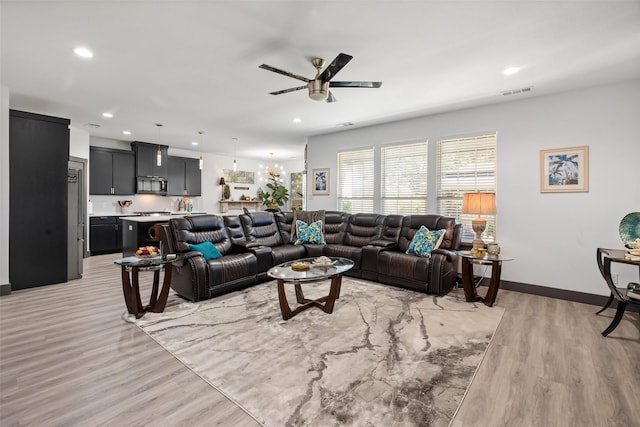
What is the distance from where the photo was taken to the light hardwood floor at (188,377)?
1784mm

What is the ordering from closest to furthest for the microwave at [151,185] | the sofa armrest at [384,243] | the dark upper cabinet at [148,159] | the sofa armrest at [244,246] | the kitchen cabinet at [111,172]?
1. the sofa armrest at [244,246]
2. the sofa armrest at [384,243]
3. the kitchen cabinet at [111,172]
4. the dark upper cabinet at [148,159]
5. the microwave at [151,185]

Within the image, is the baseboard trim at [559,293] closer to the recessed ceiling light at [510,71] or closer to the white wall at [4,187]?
A: the recessed ceiling light at [510,71]

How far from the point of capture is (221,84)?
3846 millimetres

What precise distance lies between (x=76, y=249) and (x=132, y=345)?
3219 millimetres

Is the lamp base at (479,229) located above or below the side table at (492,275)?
above

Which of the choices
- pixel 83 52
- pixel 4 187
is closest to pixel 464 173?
pixel 83 52

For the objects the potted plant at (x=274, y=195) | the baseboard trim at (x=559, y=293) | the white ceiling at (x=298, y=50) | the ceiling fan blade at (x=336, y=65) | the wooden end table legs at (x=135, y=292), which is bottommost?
the baseboard trim at (x=559, y=293)

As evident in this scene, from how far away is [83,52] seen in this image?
3.03 m

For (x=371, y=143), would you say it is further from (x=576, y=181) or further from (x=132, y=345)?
(x=132, y=345)

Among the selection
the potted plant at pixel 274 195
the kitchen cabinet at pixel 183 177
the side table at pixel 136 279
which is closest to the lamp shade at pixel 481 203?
the side table at pixel 136 279

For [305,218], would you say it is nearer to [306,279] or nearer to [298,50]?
[306,279]

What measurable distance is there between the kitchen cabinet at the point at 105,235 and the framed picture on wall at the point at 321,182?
190 inches

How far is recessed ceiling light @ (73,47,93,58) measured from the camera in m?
2.96

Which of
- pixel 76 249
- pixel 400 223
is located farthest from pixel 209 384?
pixel 76 249
